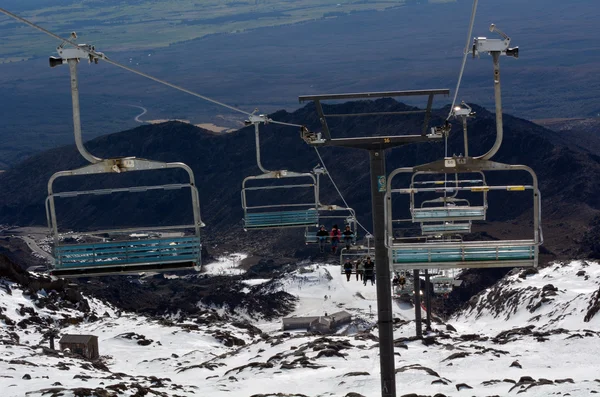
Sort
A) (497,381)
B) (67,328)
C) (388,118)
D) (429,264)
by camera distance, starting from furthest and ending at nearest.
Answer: (388,118) → (67,328) → (497,381) → (429,264)

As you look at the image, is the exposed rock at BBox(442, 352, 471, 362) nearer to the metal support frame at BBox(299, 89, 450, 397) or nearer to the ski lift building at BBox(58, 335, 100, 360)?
the ski lift building at BBox(58, 335, 100, 360)

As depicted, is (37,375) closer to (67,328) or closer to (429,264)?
(67,328)

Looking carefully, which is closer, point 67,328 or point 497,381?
point 497,381

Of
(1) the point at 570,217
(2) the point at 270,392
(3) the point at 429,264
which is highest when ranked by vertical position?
(3) the point at 429,264

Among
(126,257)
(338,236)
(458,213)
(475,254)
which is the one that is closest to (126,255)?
(126,257)

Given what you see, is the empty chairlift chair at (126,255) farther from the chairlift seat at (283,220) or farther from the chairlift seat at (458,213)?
the chairlift seat at (458,213)

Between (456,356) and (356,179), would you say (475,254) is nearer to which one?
(456,356)

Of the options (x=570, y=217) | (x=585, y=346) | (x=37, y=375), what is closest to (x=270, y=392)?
(x=37, y=375)

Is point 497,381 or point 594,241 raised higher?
Result: point 497,381
